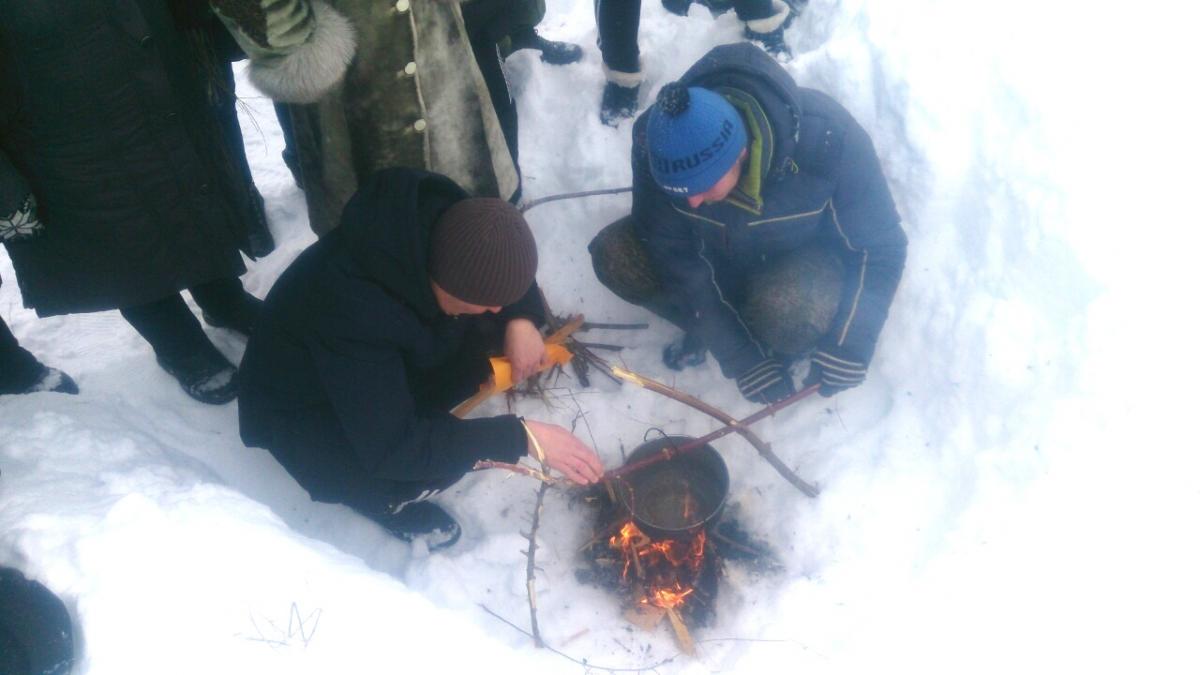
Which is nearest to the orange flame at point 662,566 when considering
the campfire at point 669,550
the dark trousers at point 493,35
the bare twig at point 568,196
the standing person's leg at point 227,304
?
the campfire at point 669,550

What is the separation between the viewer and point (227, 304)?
3.01 metres

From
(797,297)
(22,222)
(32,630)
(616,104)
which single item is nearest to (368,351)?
(32,630)

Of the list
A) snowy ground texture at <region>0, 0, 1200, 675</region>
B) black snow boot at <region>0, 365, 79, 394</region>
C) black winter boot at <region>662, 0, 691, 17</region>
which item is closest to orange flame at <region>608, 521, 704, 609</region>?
snowy ground texture at <region>0, 0, 1200, 675</region>

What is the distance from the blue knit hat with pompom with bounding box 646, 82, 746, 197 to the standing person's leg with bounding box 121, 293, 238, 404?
6.04 ft

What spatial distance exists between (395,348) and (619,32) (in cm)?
180

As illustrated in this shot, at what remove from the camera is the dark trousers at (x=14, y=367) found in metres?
2.68

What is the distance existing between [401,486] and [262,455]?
2.22ft

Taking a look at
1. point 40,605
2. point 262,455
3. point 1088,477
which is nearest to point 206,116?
point 262,455

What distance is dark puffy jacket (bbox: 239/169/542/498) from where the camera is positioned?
1.88m

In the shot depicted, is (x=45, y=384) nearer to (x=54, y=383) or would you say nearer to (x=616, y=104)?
(x=54, y=383)

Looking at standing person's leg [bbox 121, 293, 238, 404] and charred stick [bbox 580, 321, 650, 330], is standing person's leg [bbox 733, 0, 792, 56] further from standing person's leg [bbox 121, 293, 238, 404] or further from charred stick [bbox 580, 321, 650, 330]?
standing person's leg [bbox 121, 293, 238, 404]

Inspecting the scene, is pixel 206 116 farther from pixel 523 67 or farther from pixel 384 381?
pixel 523 67

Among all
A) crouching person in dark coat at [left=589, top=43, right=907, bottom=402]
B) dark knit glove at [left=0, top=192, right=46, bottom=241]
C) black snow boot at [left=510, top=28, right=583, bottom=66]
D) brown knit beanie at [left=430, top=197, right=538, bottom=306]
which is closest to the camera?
brown knit beanie at [left=430, top=197, right=538, bottom=306]

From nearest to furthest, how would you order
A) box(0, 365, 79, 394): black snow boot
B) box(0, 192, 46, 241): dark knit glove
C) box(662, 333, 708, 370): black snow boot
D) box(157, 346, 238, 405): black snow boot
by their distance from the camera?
box(0, 192, 46, 241): dark knit glove → box(0, 365, 79, 394): black snow boot → box(157, 346, 238, 405): black snow boot → box(662, 333, 708, 370): black snow boot
